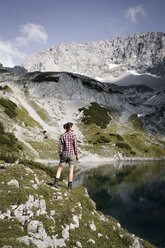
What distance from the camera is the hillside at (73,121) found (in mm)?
74875

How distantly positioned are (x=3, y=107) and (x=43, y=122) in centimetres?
3052

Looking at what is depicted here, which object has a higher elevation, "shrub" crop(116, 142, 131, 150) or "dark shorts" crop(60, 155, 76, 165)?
"dark shorts" crop(60, 155, 76, 165)

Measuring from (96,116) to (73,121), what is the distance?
1857cm

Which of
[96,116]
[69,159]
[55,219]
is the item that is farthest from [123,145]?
[55,219]

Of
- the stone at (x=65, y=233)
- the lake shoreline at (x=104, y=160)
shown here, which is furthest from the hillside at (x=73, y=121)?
the stone at (x=65, y=233)

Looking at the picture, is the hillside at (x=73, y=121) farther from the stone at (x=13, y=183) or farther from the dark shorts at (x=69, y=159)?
the stone at (x=13, y=183)

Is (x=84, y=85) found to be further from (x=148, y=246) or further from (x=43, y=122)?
(x=148, y=246)

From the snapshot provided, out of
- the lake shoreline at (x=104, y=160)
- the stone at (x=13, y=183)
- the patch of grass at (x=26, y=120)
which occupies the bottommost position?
the lake shoreline at (x=104, y=160)

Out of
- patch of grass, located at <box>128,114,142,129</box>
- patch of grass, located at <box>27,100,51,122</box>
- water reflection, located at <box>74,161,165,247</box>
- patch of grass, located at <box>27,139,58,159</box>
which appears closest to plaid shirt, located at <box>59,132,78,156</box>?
water reflection, located at <box>74,161,165,247</box>

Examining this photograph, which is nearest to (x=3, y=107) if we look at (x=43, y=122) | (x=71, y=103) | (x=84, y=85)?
(x=43, y=122)

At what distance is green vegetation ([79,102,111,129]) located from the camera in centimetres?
12541

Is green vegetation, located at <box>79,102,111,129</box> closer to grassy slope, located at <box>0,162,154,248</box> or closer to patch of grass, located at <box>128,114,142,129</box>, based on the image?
patch of grass, located at <box>128,114,142,129</box>

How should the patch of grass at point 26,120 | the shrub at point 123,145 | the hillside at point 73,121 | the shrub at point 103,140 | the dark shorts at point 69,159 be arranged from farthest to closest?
1. the shrub at point 103,140
2. the shrub at point 123,145
3. the patch of grass at point 26,120
4. the hillside at point 73,121
5. the dark shorts at point 69,159

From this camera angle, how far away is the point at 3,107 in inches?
3273
